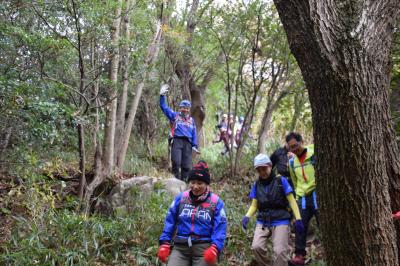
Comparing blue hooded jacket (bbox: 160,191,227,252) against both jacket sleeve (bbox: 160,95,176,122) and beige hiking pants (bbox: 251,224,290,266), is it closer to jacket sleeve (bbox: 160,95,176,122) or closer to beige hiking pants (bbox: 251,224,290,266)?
beige hiking pants (bbox: 251,224,290,266)

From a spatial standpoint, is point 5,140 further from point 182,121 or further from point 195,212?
point 195,212

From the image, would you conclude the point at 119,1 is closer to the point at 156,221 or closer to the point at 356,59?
the point at 156,221

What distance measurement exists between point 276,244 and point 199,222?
114cm

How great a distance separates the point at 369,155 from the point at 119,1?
6209 mm

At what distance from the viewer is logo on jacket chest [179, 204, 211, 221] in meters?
4.57

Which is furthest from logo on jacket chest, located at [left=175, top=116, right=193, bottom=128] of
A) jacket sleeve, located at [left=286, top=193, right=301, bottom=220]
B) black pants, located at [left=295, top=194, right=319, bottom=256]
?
jacket sleeve, located at [left=286, top=193, right=301, bottom=220]

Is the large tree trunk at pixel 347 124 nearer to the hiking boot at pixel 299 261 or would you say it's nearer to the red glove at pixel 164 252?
the red glove at pixel 164 252

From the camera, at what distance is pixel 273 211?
17.3 feet

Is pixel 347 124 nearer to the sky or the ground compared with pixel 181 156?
nearer to the sky

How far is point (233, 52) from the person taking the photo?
37.8 ft

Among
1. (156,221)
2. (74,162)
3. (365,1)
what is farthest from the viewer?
(74,162)

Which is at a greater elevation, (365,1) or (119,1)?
(119,1)

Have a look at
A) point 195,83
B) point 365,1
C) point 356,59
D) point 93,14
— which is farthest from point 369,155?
point 195,83

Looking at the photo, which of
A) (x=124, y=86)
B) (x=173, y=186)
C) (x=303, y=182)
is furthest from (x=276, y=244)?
Result: (x=124, y=86)
